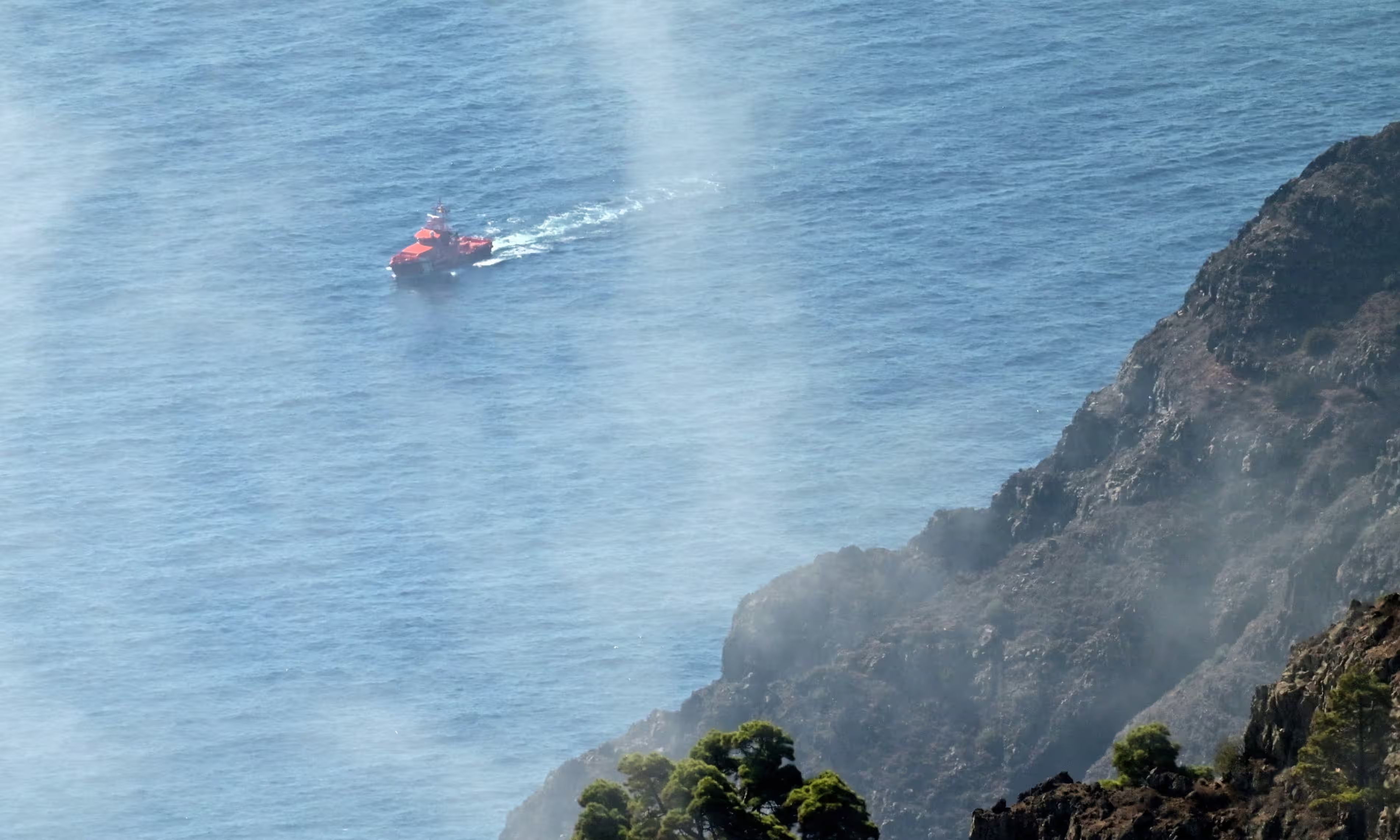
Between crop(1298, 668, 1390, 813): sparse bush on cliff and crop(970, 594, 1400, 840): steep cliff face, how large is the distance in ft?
1.94

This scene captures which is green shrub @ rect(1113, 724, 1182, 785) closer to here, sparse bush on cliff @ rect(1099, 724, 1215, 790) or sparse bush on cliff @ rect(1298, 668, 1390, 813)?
sparse bush on cliff @ rect(1099, 724, 1215, 790)

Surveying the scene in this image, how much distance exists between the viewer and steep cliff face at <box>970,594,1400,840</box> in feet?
401

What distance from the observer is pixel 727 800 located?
147 metres

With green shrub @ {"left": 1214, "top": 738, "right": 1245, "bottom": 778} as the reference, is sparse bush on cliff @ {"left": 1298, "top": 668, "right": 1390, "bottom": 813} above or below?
above

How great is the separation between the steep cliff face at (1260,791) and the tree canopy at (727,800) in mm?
15275

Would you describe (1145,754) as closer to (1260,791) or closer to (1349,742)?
(1260,791)

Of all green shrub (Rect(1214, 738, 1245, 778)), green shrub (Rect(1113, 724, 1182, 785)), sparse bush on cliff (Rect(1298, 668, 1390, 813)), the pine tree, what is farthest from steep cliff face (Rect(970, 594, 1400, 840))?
the pine tree

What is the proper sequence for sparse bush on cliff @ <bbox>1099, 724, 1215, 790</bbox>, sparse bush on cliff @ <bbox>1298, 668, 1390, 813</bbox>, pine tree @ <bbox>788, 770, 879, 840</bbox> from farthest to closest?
pine tree @ <bbox>788, 770, 879, 840</bbox> → sparse bush on cliff @ <bbox>1099, 724, 1215, 790</bbox> → sparse bush on cliff @ <bbox>1298, 668, 1390, 813</bbox>

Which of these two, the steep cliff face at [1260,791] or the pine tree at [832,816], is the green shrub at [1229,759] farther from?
the pine tree at [832,816]

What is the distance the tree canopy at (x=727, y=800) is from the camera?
147 m

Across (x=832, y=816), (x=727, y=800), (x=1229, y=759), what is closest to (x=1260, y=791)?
(x=1229, y=759)

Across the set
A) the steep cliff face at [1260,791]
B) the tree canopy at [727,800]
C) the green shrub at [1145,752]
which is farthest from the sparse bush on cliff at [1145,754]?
the tree canopy at [727,800]

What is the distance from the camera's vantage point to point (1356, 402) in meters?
198

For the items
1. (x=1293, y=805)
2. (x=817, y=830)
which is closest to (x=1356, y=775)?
(x=1293, y=805)
